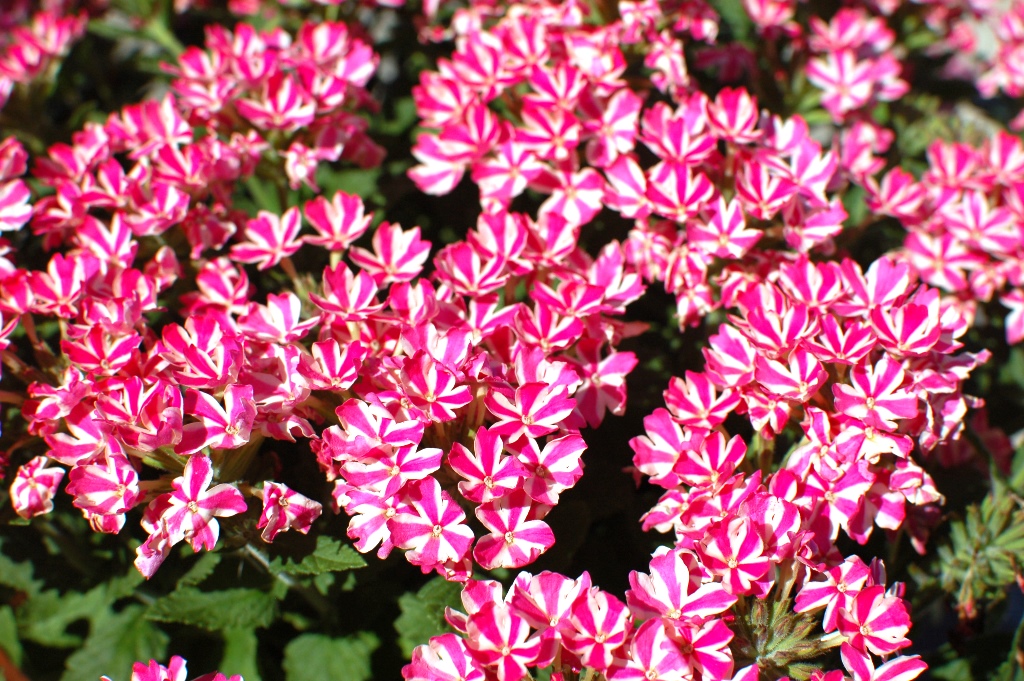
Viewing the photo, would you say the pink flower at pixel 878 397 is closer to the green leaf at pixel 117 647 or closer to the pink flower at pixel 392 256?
the pink flower at pixel 392 256

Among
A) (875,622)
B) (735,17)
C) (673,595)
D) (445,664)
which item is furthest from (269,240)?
(735,17)

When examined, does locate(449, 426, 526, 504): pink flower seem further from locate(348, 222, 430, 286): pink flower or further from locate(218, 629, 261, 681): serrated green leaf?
locate(218, 629, 261, 681): serrated green leaf

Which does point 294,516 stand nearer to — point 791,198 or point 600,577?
point 600,577

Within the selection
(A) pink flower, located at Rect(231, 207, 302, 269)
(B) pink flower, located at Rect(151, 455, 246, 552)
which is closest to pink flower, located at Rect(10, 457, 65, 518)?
(B) pink flower, located at Rect(151, 455, 246, 552)

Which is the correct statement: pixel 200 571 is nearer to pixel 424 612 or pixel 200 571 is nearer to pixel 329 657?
pixel 329 657

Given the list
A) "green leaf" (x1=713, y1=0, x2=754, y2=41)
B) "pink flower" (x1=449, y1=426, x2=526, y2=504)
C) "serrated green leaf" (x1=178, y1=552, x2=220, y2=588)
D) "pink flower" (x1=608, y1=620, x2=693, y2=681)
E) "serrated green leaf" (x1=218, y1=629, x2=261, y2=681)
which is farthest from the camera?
"green leaf" (x1=713, y1=0, x2=754, y2=41)

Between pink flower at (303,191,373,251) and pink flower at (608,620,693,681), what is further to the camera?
pink flower at (303,191,373,251)

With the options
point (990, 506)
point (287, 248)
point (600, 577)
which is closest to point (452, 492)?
point (600, 577)
